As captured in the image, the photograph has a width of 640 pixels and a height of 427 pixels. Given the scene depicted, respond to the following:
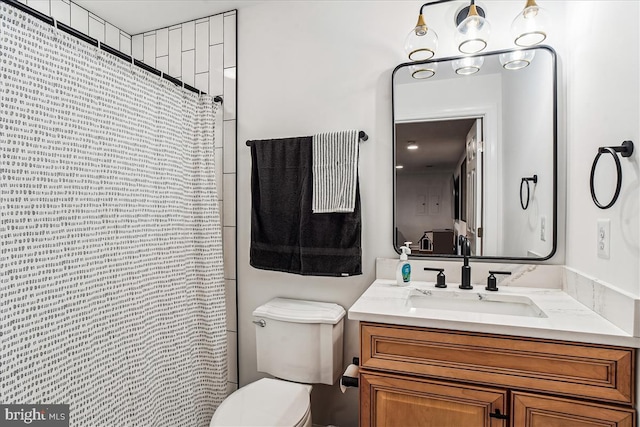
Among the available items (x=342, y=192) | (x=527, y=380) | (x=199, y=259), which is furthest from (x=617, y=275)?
(x=199, y=259)

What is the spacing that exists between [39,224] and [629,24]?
1.91 metres

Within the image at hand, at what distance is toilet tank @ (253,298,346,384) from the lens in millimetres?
1697

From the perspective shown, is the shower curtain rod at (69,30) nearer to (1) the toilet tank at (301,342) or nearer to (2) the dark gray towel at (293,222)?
(2) the dark gray towel at (293,222)

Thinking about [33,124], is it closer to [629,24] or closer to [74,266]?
[74,266]

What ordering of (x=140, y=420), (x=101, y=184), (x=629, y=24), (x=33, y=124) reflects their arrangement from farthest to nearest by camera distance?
(x=140, y=420) < (x=101, y=184) < (x=33, y=124) < (x=629, y=24)

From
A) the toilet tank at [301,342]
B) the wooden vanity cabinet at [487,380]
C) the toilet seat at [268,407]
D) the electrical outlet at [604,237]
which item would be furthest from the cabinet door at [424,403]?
the electrical outlet at [604,237]

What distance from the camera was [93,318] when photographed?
135 centimetres

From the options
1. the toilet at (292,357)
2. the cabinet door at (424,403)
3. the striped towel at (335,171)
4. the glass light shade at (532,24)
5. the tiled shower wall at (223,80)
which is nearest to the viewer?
the cabinet door at (424,403)

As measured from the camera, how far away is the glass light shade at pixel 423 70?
1.70 metres

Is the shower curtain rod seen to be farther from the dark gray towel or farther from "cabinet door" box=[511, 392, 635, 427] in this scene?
"cabinet door" box=[511, 392, 635, 427]

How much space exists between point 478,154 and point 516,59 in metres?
0.43

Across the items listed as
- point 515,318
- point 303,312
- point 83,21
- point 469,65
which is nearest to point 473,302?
point 515,318

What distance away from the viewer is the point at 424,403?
3.91 ft

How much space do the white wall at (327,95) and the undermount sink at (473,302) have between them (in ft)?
1.13
